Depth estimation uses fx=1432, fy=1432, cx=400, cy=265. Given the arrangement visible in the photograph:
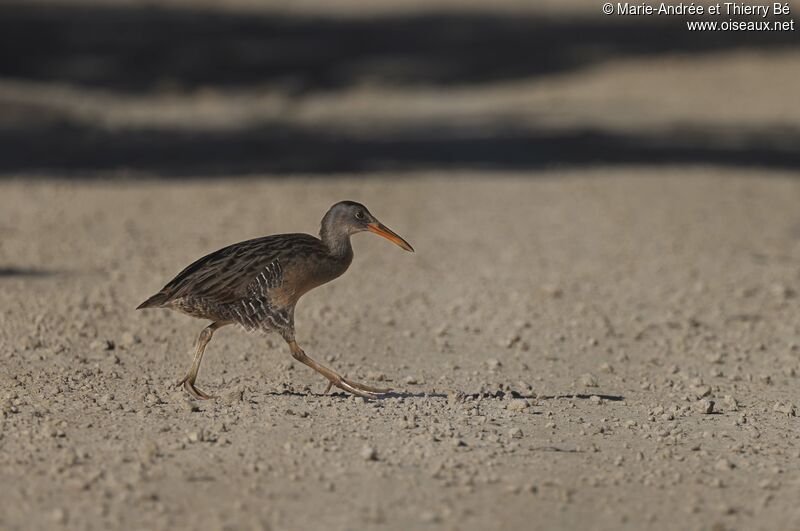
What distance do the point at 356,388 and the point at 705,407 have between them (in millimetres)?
1896

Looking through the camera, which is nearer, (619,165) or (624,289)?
(624,289)

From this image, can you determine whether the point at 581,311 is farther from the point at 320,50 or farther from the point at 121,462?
the point at 320,50

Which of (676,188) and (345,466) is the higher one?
(676,188)

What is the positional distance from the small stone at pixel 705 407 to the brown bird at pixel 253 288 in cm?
173

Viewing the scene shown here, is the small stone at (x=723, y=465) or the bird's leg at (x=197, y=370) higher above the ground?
the bird's leg at (x=197, y=370)

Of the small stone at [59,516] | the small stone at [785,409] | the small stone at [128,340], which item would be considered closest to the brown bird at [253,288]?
the small stone at [128,340]

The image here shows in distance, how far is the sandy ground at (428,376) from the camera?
6.04 metres

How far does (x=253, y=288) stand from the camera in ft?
24.7

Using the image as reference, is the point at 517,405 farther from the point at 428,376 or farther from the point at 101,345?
the point at 101,345

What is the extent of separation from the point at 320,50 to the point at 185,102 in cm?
660

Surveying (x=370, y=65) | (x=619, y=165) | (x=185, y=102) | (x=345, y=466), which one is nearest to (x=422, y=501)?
(x=345, y=466)

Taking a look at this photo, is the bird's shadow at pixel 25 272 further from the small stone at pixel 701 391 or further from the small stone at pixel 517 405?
the small stone at pixel 701 391

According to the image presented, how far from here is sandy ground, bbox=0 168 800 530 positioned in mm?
6043

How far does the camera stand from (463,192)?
17.3 m
